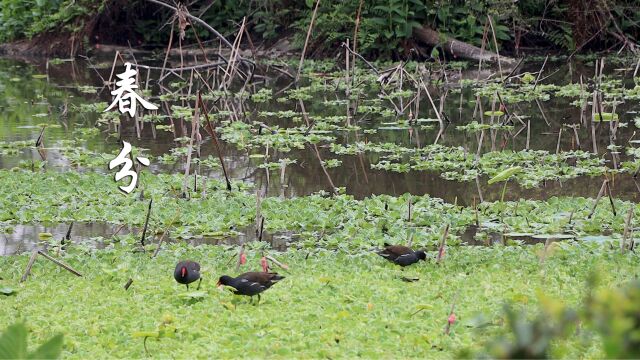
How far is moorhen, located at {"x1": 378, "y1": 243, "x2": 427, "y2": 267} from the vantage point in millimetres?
8062

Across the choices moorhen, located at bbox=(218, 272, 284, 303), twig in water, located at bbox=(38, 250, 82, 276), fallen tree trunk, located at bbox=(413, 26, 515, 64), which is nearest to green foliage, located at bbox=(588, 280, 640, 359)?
moorhen, located at bbox=(218, 272, 284, 303)

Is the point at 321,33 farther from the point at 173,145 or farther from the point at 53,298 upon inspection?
the point at 53,298

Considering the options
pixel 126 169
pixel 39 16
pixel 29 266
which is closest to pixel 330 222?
pixel 126 169

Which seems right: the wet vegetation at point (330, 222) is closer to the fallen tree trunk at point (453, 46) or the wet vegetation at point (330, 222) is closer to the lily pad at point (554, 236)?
the lily pad at point (554, 236)

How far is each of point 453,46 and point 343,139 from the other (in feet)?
29.6

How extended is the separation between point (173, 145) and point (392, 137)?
10.7ft

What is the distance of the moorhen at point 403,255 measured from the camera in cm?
806

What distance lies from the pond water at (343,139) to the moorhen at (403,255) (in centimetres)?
295

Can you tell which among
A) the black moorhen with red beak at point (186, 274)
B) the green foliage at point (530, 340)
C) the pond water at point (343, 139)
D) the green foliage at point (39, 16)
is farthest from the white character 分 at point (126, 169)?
the green foliage at point (39, 16)

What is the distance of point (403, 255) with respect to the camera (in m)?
8.08

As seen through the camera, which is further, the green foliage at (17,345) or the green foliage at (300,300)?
the green foliage at (300,300)

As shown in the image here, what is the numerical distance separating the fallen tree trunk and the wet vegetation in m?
1.52

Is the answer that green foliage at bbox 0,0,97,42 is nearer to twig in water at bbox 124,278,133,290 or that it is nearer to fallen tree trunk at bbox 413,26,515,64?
fallen tree trunk at bbox 413,26,515,64

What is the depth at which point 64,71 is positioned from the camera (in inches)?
1038
